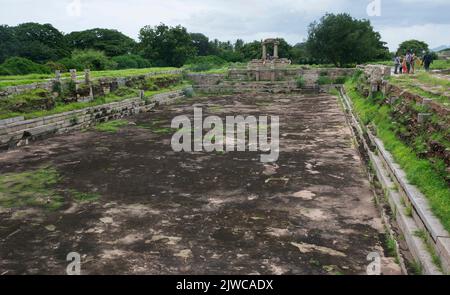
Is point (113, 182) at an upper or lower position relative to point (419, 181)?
lower

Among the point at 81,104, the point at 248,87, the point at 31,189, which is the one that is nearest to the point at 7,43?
the point at 248,87

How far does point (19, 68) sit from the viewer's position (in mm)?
23312

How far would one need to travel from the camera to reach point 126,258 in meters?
5.30

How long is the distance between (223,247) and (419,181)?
10.8 ft

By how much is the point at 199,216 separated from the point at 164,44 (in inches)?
1458

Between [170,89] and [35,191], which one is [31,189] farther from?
[170,89]

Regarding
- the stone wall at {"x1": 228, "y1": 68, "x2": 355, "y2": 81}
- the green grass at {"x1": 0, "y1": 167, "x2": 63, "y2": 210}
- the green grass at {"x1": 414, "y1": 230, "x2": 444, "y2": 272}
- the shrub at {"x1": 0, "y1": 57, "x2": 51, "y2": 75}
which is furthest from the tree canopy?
the green grass at {"x1": 414, "y1": 230, "x2": 444, "y2": 272}

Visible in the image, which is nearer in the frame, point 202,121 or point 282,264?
point 282,264

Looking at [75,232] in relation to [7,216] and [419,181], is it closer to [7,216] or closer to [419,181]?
[7,216]

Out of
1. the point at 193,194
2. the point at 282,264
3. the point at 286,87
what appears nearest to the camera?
the point at 282,264

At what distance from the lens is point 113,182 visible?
8.66 meters
